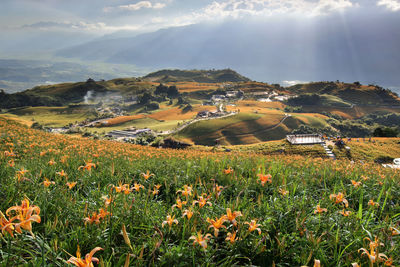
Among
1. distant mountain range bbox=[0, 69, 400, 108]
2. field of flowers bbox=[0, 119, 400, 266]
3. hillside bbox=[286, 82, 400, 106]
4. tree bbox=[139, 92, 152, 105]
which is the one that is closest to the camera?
field of flowers bbox=[0, 119, 400, 266]

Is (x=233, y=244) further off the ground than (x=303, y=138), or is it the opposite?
(x=233, y=244)

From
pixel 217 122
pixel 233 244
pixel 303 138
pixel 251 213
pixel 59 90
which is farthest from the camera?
pixel 59 90

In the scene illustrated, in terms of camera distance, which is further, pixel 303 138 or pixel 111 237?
pixel 303 138

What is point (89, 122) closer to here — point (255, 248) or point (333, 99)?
point (255, 248)

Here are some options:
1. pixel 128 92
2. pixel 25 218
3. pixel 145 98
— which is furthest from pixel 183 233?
pixel 128 92

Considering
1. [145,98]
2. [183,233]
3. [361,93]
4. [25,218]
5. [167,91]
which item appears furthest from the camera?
[167,91]

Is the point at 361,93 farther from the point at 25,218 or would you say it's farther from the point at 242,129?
the point at 25,218

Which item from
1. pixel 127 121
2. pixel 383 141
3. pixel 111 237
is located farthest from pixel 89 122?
pixel 111 237

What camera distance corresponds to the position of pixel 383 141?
39188 millimetres

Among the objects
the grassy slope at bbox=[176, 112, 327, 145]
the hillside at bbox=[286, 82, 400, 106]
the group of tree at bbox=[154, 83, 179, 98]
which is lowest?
the grassy slope at bbox=[176, 112, 327, 145]

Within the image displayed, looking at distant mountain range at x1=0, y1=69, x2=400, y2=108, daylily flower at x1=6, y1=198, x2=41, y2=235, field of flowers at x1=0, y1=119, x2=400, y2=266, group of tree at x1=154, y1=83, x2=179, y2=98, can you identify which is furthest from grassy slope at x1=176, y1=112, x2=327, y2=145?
group of tree at x1=154, y1=83, x2=179, y2=98

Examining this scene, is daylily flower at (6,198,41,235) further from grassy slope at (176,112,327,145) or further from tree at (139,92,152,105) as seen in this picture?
tree at (139,92,152,105)

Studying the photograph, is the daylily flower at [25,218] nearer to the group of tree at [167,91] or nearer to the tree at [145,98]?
the tree at [145,98]

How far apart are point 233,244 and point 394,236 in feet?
7.09
